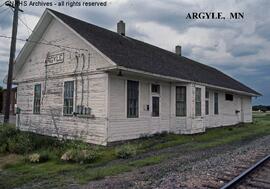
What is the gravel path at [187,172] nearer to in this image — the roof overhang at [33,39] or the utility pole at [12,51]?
the utility pole at [12,51]

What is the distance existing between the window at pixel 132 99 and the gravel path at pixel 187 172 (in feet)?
13.2

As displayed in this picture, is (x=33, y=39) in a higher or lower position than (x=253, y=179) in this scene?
higher

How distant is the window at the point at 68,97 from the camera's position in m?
14.1

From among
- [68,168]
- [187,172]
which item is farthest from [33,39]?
[187,172]

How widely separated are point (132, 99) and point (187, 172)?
6.77 m

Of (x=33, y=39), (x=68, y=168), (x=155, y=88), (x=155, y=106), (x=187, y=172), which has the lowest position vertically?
(x=68, y=168)

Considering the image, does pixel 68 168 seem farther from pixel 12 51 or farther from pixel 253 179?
pixel 12 51

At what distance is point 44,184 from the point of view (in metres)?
6.58

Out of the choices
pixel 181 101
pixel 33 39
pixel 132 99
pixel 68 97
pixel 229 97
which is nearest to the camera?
pixel 132 99

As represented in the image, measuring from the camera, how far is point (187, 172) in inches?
280

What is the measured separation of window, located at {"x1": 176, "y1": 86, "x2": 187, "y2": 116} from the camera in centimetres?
1631

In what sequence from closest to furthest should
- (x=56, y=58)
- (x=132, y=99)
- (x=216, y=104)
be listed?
1. (x=132, y=99)
2. (x=56, y=58)
3. (x=216, y=104)

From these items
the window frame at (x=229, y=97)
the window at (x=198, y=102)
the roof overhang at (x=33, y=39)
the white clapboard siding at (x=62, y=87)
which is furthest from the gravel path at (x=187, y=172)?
the window frame at (x=229, y=97)

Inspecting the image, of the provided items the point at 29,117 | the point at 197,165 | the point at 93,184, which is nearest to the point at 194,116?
the point at 197,165
